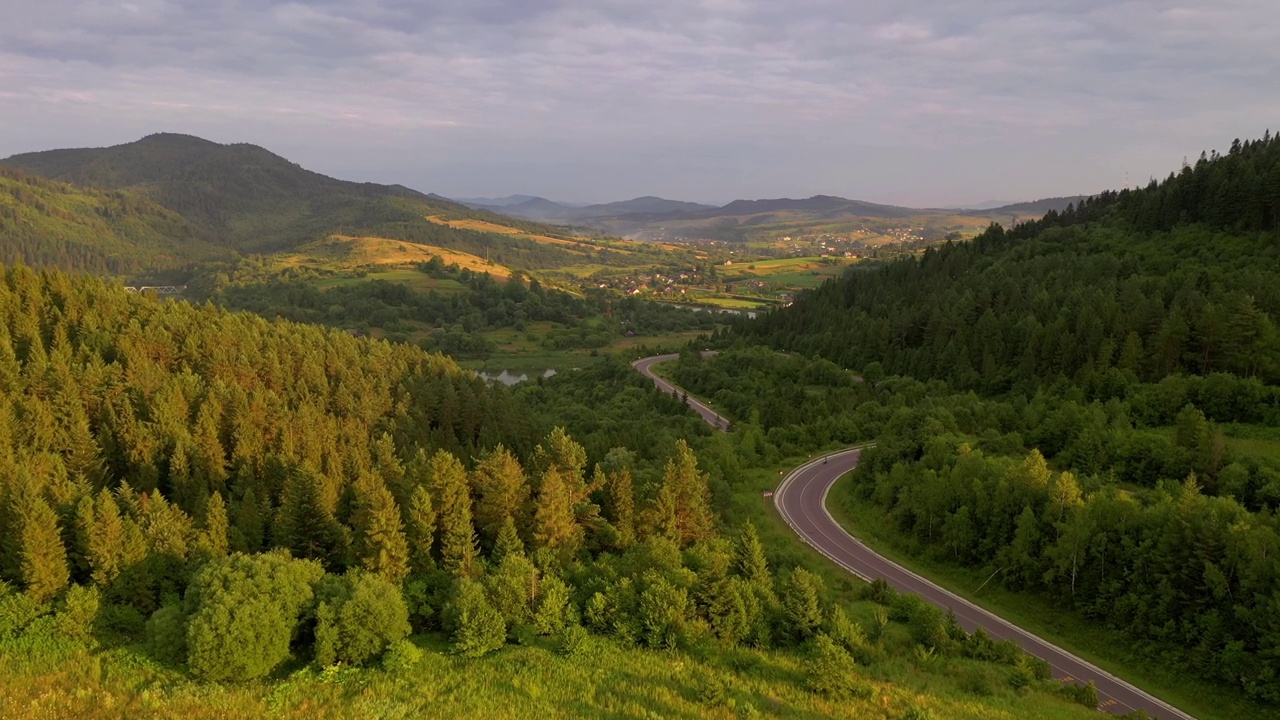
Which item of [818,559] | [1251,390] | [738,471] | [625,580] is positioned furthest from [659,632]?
[1251,390]

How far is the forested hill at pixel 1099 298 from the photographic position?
208ft

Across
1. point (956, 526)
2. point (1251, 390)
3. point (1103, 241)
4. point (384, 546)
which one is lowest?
point (956, 526)

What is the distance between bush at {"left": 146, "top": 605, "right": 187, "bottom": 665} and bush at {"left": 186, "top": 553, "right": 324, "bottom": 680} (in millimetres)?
520

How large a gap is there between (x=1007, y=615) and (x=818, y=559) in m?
12.2

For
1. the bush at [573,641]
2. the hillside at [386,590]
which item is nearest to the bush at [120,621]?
the hillside at [386,590]

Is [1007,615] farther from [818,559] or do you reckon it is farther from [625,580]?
[625,580]

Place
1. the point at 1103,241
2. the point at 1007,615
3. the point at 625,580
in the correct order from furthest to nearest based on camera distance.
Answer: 1. the point at 1103,241
2. the point at 1007,615
3. the point at 625,580

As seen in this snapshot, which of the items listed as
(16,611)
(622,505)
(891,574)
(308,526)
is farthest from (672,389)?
(16,611)

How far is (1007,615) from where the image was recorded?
4138cm

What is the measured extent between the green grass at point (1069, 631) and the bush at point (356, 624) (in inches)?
1396

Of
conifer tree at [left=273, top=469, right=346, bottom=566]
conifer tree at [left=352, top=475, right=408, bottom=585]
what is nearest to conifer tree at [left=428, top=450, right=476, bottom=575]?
conifer tree at [left=352, top=475, right=408, bottom=585]

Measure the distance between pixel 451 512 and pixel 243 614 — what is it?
12864mm

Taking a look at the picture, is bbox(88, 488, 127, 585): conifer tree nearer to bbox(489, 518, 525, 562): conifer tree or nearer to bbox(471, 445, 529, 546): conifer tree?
bbox(489, 518, 525, 562): conifer tree

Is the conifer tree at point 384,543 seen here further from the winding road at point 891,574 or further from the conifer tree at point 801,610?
the winding road at point 891,574
